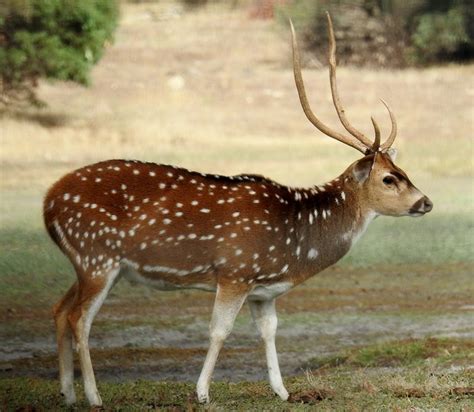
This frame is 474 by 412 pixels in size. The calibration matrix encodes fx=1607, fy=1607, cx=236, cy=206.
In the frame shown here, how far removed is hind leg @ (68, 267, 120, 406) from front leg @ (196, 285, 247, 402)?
0.55 metres

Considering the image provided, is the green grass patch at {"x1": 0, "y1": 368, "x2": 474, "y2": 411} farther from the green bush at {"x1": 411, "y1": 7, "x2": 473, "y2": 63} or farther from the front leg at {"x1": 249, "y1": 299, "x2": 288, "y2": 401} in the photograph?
the green bush at {"x1": 411, "y1": 7, "x2": 473, "y2": 63}

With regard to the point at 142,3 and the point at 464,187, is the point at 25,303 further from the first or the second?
the point at 142,3

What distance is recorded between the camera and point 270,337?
8.66m

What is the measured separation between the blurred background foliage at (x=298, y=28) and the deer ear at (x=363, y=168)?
1889 centimetres

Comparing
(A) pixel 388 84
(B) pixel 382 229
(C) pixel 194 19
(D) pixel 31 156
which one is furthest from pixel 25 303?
(C) pixel 194 19

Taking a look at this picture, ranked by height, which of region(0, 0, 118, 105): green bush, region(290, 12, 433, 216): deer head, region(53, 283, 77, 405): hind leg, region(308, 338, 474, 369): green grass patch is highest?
region(290, 12, 433, 216): deer head

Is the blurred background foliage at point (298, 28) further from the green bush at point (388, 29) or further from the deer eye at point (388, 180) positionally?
the deer eye at point (388, 180)

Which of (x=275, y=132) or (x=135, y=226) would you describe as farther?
(x=275, y=132)

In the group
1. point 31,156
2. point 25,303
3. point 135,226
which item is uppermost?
point 135,226

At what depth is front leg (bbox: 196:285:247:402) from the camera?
835 cm

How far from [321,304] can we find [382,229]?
476cm

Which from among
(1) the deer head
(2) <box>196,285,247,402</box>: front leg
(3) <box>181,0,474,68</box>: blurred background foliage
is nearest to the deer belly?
(2) <box>196,285,247,402</box>: front leg

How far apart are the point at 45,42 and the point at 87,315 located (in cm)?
1978

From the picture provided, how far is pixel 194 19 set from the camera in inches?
1341
